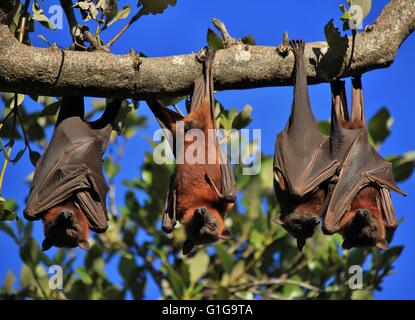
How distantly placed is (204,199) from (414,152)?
3880mm

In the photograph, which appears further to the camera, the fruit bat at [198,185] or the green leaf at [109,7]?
the fruit bat at [198,185]

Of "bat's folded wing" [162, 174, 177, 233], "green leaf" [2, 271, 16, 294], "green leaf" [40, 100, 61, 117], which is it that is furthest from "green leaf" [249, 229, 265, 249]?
"green leaf" [2, 271, 16, 294]

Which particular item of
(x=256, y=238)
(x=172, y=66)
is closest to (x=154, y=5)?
(x=172, y=66)

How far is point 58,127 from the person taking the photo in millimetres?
7629

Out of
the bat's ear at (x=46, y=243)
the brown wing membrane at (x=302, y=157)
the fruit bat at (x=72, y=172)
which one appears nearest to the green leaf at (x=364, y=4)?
the brown wing membrane at (x=302, y=157)

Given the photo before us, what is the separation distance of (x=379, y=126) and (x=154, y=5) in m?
4.10

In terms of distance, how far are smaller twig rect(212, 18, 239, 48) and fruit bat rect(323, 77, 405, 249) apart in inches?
49.0

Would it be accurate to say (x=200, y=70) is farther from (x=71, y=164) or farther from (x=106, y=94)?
(x=71, y=164)

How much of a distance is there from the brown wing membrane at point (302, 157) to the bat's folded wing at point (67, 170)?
1949mm

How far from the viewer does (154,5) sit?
738 cm

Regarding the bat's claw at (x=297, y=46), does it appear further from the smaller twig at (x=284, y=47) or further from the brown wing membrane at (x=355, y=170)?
the brown wing membrane at (x=355, y=170)

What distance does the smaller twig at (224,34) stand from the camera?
7076mm

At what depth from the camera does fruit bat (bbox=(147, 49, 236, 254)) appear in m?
7.52

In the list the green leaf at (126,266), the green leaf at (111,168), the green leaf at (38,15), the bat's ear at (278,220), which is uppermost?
the green leaf at (111,168)
